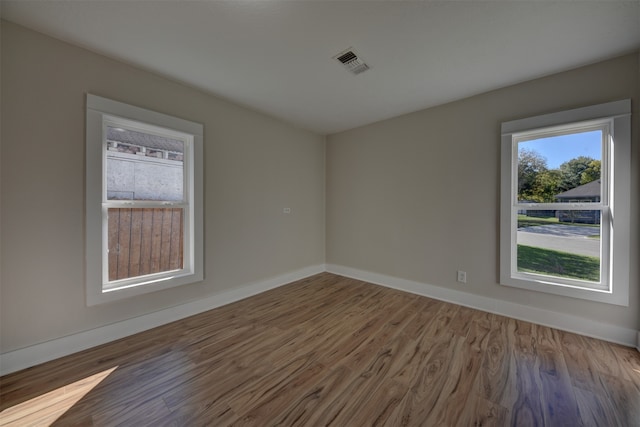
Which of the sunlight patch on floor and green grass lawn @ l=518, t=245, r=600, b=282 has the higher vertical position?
green grass lawn @ l=518, t=245, r=600, b=282

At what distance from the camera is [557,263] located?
8.07ft

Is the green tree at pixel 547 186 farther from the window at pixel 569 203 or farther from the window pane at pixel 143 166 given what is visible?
the window pane at pixel 143 166

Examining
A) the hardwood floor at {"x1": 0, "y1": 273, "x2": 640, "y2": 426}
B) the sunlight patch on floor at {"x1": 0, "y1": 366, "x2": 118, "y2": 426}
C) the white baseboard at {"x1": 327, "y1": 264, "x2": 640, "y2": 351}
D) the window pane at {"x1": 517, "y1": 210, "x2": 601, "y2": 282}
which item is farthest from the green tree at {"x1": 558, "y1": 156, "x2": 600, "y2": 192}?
the sunlight patch on floor at {"x1": 0, "y1": 366, "x2": 118, "y2": 426}

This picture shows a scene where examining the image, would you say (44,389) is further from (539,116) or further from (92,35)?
(539,116)

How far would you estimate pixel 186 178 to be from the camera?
8.94 ft

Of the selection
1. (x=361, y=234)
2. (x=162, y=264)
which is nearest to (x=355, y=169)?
(x=361, y=234)

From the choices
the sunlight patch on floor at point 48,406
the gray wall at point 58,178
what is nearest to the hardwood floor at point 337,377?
the sunlight patch on floor at point 48,406

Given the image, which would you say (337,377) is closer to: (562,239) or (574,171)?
(562,239)

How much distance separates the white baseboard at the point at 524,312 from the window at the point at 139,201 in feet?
9.08

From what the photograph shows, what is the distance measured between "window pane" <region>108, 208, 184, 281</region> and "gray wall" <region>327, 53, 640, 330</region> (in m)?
2.56

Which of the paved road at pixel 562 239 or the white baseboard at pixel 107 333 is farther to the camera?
the paved road at pixel 562 239

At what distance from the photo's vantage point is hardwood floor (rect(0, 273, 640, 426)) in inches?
54.9

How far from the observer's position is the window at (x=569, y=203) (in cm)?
211

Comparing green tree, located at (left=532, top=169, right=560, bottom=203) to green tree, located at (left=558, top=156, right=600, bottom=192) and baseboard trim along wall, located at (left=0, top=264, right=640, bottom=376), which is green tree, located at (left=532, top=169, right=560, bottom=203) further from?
baseboard trim along wall, located at (left=0, top=264, right=640, bottom=376)
